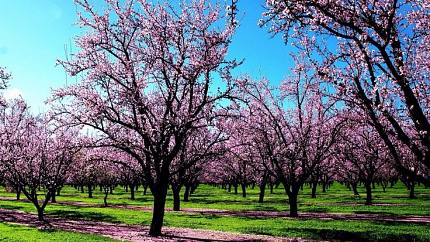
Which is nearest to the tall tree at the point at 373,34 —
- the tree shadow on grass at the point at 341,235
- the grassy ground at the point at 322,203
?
the tree shadow on grass at the point at 341,235

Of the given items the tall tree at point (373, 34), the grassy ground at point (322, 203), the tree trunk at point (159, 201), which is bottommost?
the grassy ground at point (322, 203)

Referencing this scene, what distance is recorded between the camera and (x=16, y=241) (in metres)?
20.0

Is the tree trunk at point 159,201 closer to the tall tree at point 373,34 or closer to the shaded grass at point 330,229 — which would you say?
the shaded grass at point 330,229

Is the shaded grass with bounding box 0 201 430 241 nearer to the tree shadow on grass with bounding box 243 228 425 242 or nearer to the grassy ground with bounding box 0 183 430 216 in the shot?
the tree shadow on grass with bounding box 243 228 425 242

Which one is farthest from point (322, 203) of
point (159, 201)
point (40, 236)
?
point (40, 236)

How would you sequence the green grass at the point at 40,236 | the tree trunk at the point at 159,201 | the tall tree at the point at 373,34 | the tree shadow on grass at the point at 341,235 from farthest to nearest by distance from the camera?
1. the tree trunk at the point at 159,201
2. the tree shadow on grass at the point at 341,235
3. the green grass at the point at 40,236
4. the tall tree at the point at 373,34

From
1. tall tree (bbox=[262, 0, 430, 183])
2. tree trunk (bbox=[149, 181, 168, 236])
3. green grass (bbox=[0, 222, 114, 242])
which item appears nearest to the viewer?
tall tree (bbox=[262, 0, 430, 183])

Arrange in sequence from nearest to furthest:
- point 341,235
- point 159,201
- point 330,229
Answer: point 159,201 → point 341,235 → point 330,229

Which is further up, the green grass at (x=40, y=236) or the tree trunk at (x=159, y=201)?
the tree trunk at (x=159, y=201)

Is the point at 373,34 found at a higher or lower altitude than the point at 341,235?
higher

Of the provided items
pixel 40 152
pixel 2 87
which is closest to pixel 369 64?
pixel 2 87

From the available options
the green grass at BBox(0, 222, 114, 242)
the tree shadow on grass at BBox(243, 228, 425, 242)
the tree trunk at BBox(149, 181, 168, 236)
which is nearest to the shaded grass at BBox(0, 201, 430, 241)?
the tree shadow on grass at BBox(243, 228, 425, 242)

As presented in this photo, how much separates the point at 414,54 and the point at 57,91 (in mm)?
17218

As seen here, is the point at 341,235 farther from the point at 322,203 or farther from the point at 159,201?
the point at 322,203
